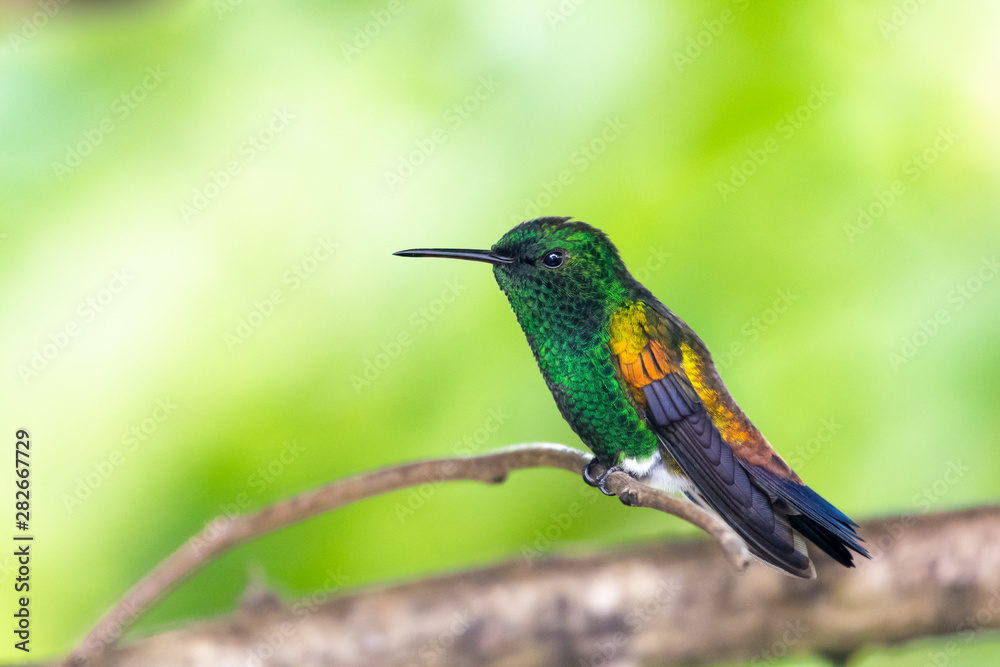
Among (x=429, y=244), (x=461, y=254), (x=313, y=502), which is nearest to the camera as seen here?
(x=461, y=254)

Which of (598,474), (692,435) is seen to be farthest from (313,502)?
(692,435)

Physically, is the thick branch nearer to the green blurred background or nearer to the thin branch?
the thin branch

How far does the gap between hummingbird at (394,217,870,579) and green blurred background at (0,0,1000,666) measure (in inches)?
33.4

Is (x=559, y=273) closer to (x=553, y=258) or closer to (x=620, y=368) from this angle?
(x=553, y=258)

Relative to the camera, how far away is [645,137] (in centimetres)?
233

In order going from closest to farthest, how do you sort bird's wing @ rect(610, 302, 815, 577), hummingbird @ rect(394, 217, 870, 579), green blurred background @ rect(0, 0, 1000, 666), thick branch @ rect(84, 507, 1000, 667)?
1. bird's wing @ rect(610, 302, 815, 577)
2. hummingbird @ rect(394, 217, 870, 579)
3. thick branch @ rect(84, 507, 1000, 667)
4. green blurred background @ rect(0, 0, 1000, 666)

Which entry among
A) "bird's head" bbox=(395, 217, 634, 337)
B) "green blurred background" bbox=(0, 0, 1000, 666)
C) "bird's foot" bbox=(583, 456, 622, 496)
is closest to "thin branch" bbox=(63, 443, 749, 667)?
"bird's foot" bbox=(583, 456, 622, 496)

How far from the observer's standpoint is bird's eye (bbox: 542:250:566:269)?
1.30 metres

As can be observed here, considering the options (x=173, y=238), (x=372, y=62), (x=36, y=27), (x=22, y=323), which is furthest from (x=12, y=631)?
(x=372, y=62)

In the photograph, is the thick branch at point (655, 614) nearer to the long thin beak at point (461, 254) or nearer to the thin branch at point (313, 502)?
the thin branch at point (313, 502)

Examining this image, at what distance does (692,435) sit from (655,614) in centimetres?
57

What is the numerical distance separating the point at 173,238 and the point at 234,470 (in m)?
0.62

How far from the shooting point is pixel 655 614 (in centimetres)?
167

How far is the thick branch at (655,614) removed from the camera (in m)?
1.64
